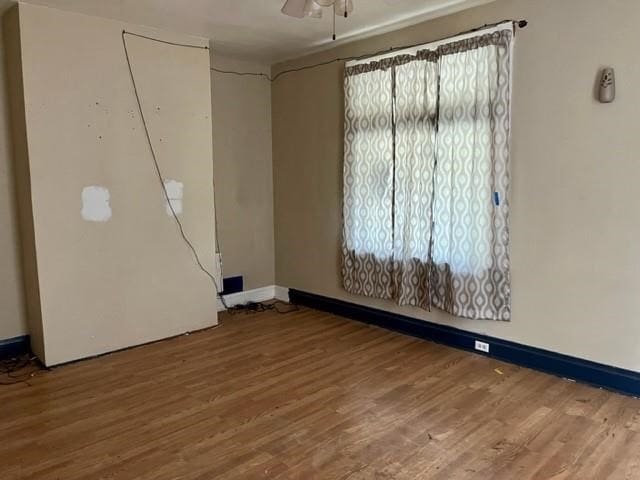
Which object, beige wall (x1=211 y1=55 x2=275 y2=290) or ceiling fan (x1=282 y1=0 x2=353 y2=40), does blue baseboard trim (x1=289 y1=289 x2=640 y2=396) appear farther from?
ceiling fan (x1=282 y1=0 x2=353 y2=40)

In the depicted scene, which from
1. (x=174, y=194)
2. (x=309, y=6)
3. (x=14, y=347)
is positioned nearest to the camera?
(x=309, y=6)

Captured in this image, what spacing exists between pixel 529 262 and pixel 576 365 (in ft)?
2.38

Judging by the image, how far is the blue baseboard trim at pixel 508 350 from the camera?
10.0ft

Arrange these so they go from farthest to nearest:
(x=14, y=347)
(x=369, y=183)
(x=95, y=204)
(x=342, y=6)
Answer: (x=369, y=183) < (x=14, y=347) < (x=95, y=204) < (x=342, y=6)

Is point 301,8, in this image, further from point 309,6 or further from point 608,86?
point 608,86

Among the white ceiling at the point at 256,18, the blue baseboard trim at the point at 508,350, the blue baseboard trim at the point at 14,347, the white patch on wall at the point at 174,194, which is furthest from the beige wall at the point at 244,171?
the blue baseboard trim at the point at 14,347

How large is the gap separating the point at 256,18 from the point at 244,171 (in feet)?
5.62

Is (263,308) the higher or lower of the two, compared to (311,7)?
lower

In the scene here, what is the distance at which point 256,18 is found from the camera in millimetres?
3701

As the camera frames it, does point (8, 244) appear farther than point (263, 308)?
No

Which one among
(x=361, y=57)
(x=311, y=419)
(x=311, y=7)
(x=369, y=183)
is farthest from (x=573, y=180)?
(x=311, y=419)

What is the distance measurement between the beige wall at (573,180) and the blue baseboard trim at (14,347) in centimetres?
333

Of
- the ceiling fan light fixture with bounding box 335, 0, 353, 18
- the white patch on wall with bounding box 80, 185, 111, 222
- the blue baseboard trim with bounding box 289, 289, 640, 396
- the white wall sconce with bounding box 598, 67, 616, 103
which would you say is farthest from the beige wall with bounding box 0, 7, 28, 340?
the white wall sconce with bounding box 598, 67, 616, 103

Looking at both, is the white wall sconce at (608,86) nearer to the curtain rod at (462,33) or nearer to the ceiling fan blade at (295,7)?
the curtain rod at (462,33)
